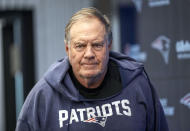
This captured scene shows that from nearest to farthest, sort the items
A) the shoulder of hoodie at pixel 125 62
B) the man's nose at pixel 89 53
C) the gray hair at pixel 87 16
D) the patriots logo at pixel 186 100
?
the man's nose at pixel 89 53, the gray hair at pixel 87 16, the shoulder of hoodie at pixel 125 62, the patriots logo at pixel 186 100

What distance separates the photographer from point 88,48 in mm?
2891

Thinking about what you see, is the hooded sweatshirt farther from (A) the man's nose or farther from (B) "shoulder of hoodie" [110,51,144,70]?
(A) the man's nose

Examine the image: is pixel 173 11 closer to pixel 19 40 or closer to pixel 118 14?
pixel 118 14

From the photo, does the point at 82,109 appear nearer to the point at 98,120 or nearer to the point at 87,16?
the point at 98,120

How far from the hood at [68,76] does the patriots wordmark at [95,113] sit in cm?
9

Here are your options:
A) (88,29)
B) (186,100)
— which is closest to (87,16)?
(88,29)

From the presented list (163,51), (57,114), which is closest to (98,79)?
(57,114)

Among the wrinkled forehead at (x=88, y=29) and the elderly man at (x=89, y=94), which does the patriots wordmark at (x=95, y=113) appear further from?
the wrinkled forehead at (x=88, y=29)

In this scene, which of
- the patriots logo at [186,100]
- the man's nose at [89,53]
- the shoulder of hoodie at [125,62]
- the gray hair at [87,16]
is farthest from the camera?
the patriots logo at [186,100]

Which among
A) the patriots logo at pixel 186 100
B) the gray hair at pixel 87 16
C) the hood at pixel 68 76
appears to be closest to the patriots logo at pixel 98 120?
the hood at pixel 68 76

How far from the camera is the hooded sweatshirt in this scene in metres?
2.98

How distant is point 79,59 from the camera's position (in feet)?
9.56

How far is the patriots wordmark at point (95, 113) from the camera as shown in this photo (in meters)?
2.99

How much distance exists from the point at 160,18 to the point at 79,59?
1133 millimetres
